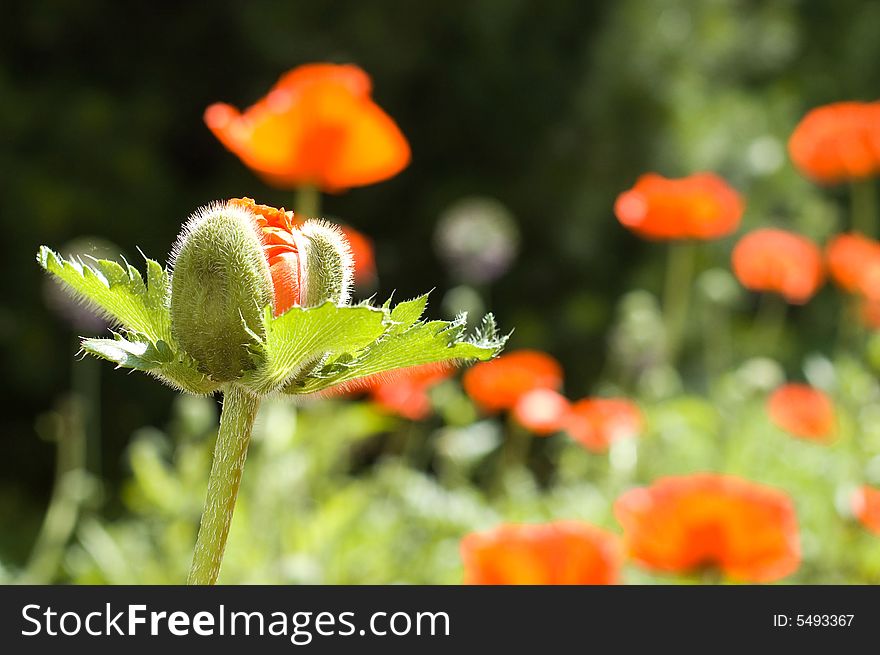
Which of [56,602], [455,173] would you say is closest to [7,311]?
[455,173]

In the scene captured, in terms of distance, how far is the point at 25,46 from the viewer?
15.9 ft

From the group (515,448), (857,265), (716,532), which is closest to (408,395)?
(716,532)

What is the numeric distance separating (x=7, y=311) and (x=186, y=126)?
3.67ft

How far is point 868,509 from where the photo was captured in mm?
1469

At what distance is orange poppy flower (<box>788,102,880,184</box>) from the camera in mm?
2459

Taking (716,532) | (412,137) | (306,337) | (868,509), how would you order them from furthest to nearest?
(412,137) → (868,509) → (716,532) → (306,337)

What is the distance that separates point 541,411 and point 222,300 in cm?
162

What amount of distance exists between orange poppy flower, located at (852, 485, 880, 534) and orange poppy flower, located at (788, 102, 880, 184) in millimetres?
1189

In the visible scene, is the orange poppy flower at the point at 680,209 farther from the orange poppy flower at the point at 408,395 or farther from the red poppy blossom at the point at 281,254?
the red poppy blossom at the point at 281,254

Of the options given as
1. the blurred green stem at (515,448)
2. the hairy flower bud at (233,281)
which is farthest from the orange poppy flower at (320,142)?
the blurred green stem at (515,448)

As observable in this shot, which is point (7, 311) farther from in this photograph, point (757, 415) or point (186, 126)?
point (757, 415)

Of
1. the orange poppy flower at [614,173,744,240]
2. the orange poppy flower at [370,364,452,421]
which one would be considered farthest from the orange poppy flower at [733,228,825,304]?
the orange poppy flower at [370,364,452,421]

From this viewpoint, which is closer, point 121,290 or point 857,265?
point 121,290

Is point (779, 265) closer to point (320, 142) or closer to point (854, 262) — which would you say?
point (854, 262)
